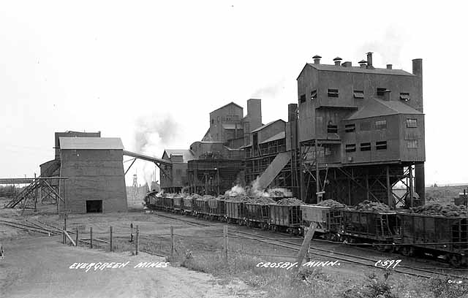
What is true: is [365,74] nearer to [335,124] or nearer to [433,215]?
[335,124]

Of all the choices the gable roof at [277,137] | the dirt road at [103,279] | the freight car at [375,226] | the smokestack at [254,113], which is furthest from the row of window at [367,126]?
the smokestack at [254,113]

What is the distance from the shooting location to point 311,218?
28.0 metres

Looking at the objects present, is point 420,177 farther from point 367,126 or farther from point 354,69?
point 354,69

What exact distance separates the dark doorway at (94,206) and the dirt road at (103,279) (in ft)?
125

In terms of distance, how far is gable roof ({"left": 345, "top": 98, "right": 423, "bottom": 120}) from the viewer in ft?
126

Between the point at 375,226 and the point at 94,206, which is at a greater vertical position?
the point at 375,226

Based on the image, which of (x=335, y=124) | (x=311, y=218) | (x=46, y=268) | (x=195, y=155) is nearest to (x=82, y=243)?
(x=46, y=268)

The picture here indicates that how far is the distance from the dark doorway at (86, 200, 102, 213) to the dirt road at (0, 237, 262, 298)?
38.0 meters

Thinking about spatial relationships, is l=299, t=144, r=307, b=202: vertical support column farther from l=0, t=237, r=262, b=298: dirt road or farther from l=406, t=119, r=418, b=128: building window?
l=0, t=237, r=262, b=298: dirt road

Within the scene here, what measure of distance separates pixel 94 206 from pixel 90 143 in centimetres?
822

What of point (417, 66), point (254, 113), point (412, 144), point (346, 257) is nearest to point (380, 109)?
point (412, 144)

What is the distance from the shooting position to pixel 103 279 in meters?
13.7

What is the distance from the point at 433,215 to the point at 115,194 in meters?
45.7

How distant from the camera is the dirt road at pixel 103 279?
38.1ft
